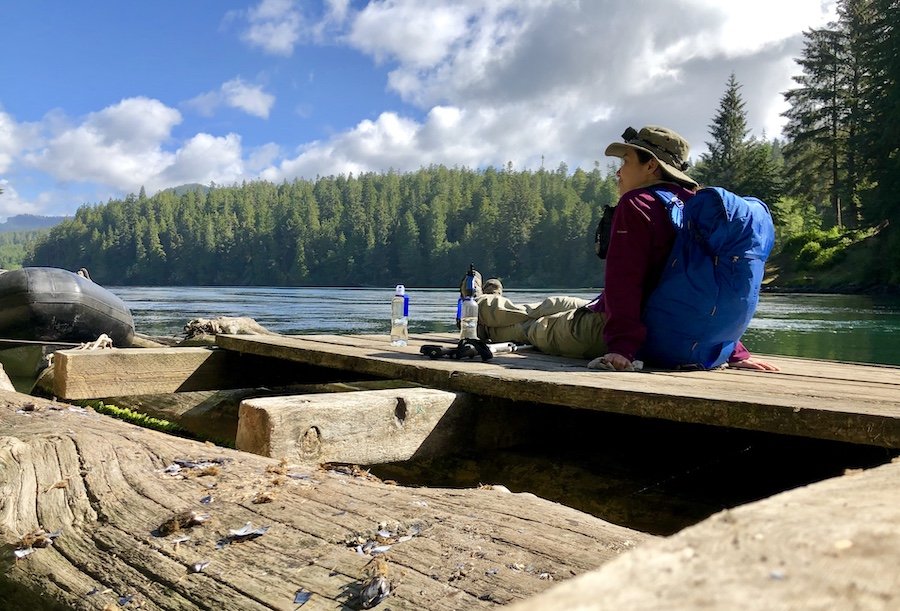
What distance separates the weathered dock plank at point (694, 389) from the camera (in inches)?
91.6

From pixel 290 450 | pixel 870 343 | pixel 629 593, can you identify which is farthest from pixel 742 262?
pixel 870 343

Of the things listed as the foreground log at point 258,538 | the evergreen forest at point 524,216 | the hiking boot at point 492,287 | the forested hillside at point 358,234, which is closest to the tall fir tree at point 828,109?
the evergreen forest at point 524,216

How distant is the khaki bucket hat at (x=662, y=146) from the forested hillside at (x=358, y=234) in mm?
89780

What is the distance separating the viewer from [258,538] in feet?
5.19

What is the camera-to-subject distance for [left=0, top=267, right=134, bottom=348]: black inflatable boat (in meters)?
9.11

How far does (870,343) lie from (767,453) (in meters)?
13.3

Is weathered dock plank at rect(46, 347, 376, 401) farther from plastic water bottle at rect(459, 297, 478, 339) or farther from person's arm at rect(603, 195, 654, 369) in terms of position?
person's arm at rect(603, 195, 654, 369)

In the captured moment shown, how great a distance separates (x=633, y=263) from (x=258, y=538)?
2.62 meters

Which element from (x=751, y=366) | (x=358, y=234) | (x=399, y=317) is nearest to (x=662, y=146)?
(x=751, y=366)

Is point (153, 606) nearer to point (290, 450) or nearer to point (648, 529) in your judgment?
point (290, 450)

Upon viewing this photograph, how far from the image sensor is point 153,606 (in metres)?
1.43

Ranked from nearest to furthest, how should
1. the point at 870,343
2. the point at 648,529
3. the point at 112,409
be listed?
the point at 648,529, the point at 112,409, the point at 870,343

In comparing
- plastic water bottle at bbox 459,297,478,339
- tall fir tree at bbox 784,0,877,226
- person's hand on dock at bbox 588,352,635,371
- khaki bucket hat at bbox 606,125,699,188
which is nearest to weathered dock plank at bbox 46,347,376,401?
plastic water bottle at bbox 459,297,478,339

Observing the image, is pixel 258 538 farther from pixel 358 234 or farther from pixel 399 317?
pixel 358 234
